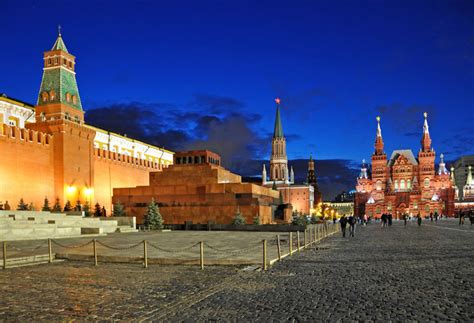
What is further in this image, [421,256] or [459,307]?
[421,256]

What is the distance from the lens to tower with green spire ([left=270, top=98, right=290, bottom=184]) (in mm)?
106875

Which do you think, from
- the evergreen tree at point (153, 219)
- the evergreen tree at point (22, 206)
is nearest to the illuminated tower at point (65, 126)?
the evergreen tree at point (22, 206)

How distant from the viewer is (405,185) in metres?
95.1

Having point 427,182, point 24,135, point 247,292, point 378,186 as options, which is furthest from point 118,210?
point 427,182

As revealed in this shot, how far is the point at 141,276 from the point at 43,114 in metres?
25.9

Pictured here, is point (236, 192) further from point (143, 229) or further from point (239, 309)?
point (239, 309)

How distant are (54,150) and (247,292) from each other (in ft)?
87.0

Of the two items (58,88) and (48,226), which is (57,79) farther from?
(48,226)

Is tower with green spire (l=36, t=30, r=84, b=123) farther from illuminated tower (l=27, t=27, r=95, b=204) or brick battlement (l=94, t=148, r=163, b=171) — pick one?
brick battlement (l=94, t=148, r=163, b=171)

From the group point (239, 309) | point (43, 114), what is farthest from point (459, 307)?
point (43, 114)

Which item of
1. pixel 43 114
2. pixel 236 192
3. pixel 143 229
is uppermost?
pixel 43 114

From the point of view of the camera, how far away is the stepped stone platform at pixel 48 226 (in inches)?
712

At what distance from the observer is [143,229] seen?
28438mm

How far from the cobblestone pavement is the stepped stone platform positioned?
754 cm
